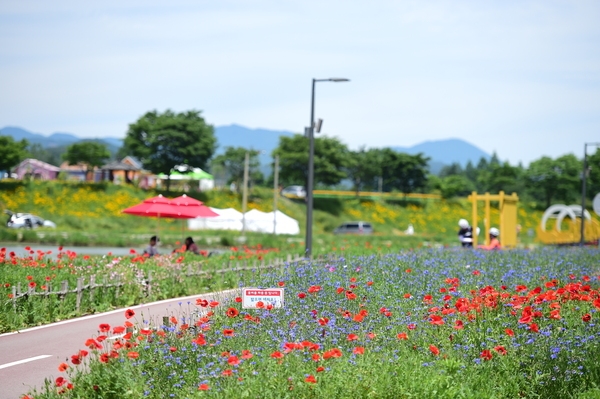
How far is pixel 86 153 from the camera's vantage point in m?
78.7

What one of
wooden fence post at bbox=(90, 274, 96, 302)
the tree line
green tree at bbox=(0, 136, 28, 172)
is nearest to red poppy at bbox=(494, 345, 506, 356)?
wooden fence post at bbox=(90, 274, 96, 302)

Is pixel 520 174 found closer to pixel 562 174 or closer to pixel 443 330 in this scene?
pixel 562 174

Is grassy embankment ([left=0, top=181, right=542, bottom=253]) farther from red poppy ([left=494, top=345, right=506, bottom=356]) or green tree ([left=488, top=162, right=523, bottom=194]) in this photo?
red poppy ([left=494, top=345, right=506, bottom=356])

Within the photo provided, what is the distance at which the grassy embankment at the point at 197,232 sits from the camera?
41.3 m

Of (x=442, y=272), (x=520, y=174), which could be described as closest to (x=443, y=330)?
(x=442, y=272)

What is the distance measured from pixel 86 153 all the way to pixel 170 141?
1448 centimetres

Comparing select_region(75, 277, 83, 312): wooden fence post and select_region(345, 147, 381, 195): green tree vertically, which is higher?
select_region(345, 147, 381, 195): green tree

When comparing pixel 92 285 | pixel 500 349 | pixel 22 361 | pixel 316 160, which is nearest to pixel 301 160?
pixel 316 160

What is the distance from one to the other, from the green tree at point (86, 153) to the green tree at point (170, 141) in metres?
9.88

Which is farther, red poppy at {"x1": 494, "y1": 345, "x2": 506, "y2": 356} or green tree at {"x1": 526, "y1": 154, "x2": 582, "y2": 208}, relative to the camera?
green tree at {"x1": 526, "y1": 154, "x2": 582, "y2": 208}

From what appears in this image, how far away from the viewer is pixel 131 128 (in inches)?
2753

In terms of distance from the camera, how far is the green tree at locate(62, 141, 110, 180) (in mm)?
78312

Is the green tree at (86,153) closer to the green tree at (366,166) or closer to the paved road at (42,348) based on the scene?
the green tree at (366,166)

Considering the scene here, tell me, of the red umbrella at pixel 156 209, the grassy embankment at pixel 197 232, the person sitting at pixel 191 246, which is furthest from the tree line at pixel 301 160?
the person sitting at pixel 191 246
